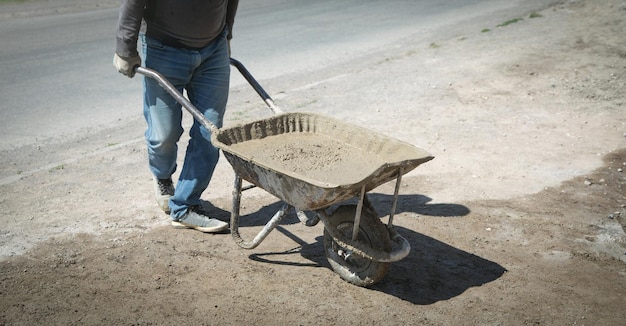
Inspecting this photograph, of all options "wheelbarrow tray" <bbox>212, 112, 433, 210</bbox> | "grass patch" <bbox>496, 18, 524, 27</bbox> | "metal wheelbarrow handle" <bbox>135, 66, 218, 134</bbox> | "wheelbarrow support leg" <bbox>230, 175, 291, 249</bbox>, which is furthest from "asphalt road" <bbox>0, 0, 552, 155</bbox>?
"wheelbarrow support leg" <bbox>230, 175, 291, 249</bbox>

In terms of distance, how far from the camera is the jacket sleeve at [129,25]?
4.12 metres

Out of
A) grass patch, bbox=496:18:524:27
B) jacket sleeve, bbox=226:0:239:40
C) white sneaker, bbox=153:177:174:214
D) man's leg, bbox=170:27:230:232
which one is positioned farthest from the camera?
grass patch, bbox=496:18:524:27

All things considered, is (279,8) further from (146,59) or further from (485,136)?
(146,59)

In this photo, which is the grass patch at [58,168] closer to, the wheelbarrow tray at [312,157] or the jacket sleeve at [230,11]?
the jacket sleeve at [230,11]

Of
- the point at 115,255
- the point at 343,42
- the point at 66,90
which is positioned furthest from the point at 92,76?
the point at 115,255

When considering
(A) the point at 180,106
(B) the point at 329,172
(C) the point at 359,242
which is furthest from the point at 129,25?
(C) the point at 359,242

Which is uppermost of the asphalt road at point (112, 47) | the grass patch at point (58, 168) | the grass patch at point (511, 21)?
the grass patch at point (511, 21)

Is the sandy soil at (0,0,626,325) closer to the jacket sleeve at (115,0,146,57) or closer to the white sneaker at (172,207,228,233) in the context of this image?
the white sneaker at (172,207,228,233)

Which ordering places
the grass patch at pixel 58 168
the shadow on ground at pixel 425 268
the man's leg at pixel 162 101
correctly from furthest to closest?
the grass patch at pixel 58 168 < the man's leg at pixel 162 101 < the shadow on ground at pixel 425 268

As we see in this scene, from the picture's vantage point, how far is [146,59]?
14.5ft

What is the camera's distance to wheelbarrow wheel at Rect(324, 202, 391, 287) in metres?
3.74

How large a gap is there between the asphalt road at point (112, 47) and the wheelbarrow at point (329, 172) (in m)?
3.31

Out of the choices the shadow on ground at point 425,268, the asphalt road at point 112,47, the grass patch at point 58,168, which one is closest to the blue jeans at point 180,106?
the shadow on ground at point 425,268

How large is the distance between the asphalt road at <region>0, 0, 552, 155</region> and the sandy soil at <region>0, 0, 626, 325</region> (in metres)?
0.88
